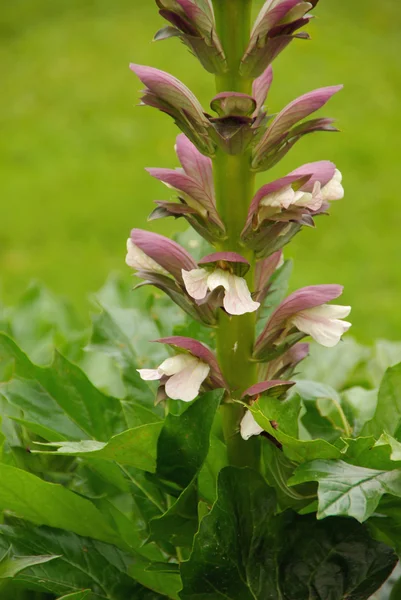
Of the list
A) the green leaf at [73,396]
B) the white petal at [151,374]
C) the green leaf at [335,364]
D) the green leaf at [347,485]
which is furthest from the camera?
the green leaf at [335,364]

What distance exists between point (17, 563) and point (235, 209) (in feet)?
1.24

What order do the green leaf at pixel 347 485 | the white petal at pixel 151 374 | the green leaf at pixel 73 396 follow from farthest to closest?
the green leaf at pixel 73 396 < the white petal at pixel 151 374 < the green leaf at pixel 347 485

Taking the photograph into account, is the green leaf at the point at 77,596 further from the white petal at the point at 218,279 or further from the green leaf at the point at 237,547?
the white petal at the point at 218,279

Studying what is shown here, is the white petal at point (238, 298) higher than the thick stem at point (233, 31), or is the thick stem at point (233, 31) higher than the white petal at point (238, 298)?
the thick stem at point (233, 31)

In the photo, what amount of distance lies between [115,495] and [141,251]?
36 cm

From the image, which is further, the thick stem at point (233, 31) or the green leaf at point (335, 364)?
the green leaf at point (335, 364)

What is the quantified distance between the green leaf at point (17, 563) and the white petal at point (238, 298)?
278mm

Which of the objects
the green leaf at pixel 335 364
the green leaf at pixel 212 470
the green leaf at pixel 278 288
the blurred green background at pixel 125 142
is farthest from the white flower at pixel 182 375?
the blurred green background at pixel 125 142

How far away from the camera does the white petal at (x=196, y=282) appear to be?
0.83 metres

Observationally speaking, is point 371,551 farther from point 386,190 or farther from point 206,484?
point 386,190

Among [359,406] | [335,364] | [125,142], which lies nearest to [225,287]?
[359,406]

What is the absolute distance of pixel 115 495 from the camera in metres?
1.12

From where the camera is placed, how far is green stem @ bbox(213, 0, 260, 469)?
2.69ft

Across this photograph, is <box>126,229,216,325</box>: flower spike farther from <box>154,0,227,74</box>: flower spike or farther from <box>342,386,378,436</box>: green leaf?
<box>342,386,378,436</box>: green leaf
